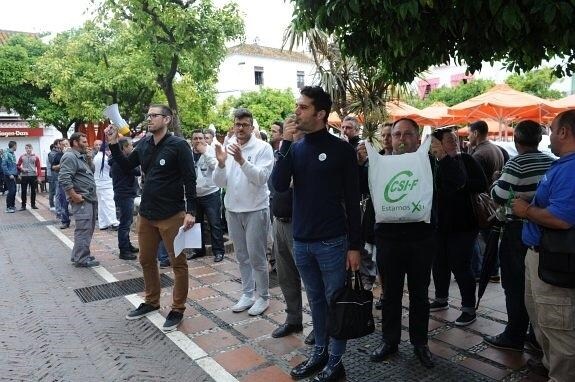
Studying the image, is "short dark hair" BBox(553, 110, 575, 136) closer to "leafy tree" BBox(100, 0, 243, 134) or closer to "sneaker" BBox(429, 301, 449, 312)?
"sneaker" BBox(429, 301, 449, 312)

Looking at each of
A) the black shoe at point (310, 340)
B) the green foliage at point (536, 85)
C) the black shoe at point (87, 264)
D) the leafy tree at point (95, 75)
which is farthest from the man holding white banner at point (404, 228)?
the green foliage at point (536, 85)

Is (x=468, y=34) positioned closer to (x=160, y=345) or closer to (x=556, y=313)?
(x=556, y=313)

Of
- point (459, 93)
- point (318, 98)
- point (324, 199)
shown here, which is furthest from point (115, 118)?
point (459, 93)

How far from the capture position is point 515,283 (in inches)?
159

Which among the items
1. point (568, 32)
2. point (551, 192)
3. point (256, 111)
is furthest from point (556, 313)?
point (256, 111)

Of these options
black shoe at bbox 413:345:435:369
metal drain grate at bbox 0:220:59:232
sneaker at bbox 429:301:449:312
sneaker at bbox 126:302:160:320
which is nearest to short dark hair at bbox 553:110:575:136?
black shoe at bbox 413:345:435:369

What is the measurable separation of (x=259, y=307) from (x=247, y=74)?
38.7 metres

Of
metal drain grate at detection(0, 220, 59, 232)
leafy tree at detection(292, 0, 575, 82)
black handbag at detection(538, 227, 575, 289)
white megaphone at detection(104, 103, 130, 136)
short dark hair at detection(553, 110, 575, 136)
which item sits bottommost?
metal drain grate at detection(0, 220, 59, 232)

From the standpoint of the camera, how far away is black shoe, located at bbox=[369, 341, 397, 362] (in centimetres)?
388

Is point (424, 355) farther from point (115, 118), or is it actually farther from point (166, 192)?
point (115, 118)

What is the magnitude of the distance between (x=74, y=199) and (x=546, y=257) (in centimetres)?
669

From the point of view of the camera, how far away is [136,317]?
17.0ft

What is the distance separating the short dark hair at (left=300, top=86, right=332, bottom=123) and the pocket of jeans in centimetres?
192

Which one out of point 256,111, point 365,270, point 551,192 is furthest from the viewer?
point 256,111
